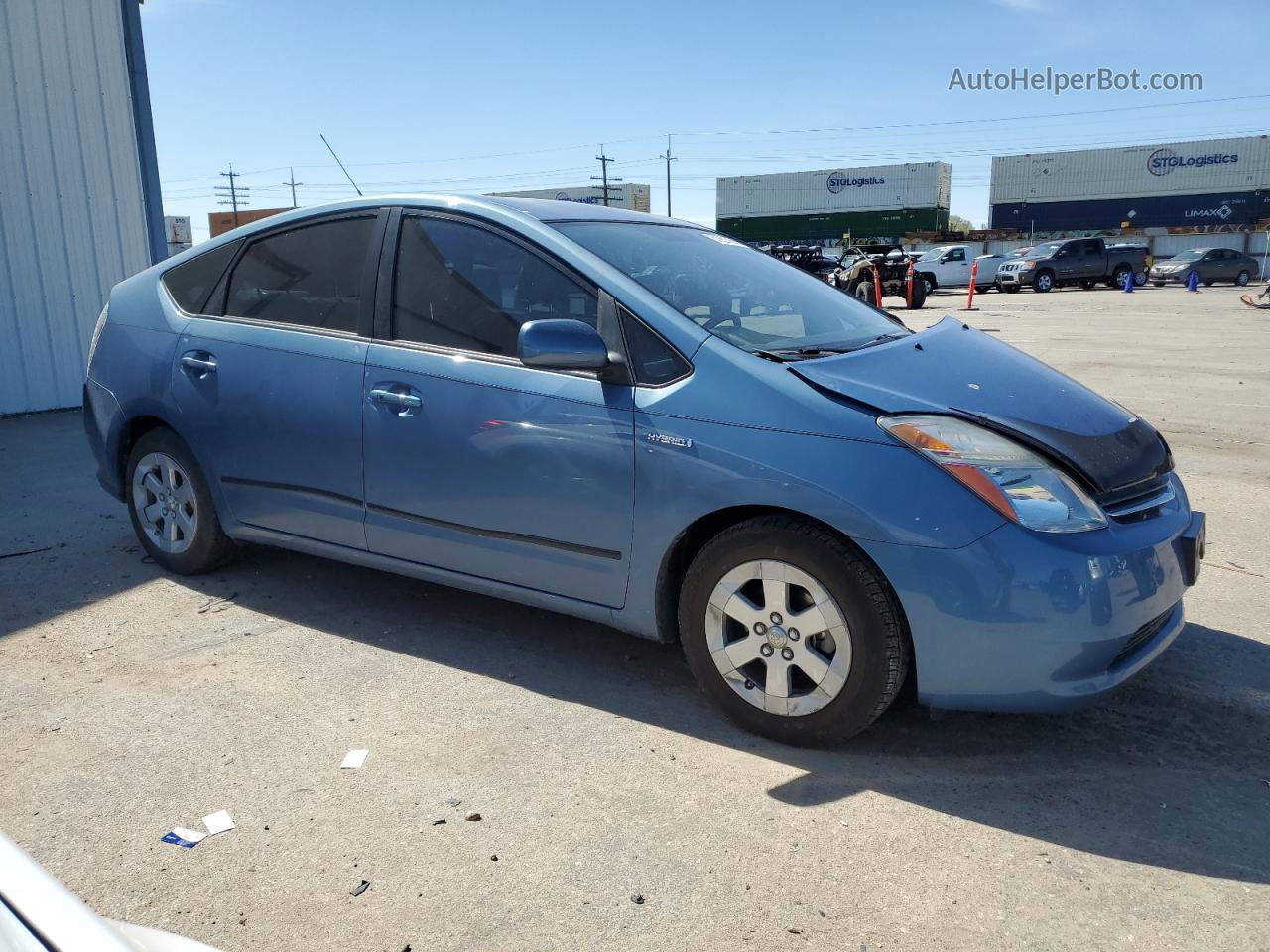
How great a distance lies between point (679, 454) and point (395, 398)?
118 cm

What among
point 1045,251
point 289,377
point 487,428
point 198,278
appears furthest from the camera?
point 1045,251

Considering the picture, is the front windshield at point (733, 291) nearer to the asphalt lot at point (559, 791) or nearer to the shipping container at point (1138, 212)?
the asphalt lot at point (559, 791)

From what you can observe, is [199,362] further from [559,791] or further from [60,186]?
[60,186]

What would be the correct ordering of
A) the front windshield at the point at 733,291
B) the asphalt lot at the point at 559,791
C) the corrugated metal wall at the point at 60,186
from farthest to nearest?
the corrugated metal wall at the point at 60,186 < the front windshield at the point at 733,291 < the asphalt lot at the point at 559,791

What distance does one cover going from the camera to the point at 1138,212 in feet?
213

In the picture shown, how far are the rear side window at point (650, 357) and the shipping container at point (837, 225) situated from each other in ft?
220

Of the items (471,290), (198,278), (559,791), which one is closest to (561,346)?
(471,290)

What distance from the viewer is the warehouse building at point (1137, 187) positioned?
62344 mm

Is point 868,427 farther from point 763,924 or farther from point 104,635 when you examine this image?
point 104,635

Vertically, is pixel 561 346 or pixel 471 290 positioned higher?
pixel 471 290

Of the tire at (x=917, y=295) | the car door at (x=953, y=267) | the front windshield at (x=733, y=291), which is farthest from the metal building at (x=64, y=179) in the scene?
the car door at (x=953, y=267)

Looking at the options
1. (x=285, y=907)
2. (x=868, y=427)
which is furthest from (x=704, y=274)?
(x=285, y=907)

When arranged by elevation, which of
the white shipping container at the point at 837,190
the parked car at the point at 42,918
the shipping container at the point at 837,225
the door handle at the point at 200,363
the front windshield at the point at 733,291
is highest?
the white shipping container at the point at 837,190

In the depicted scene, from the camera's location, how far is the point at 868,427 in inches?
113
